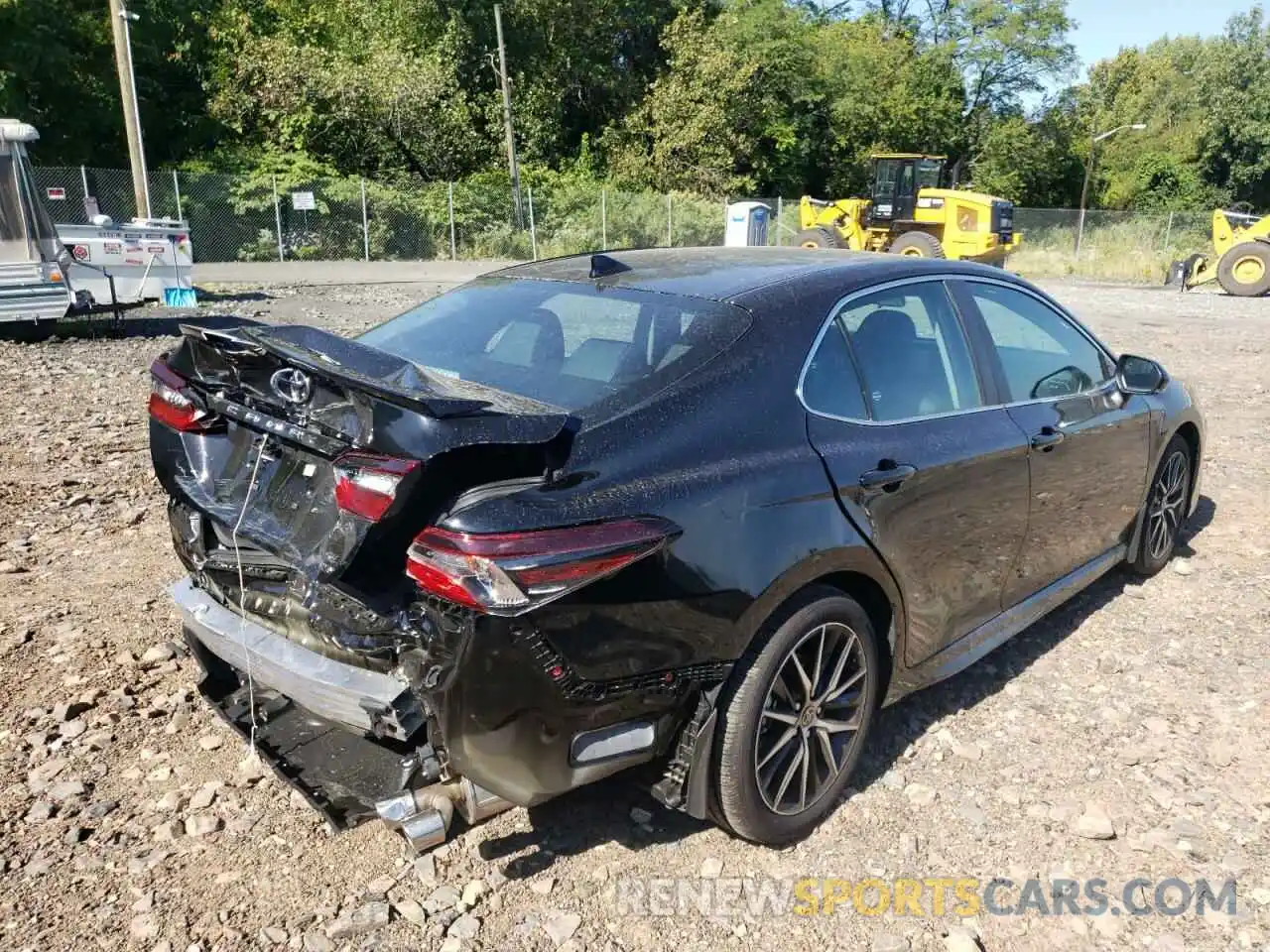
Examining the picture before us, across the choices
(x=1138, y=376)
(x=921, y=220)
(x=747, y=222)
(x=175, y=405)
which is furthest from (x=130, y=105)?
(x=1138, y=376)

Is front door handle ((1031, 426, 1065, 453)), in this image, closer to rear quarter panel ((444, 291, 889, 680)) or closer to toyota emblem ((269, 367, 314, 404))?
rear quarter panel ((444, 291, 889, 680))

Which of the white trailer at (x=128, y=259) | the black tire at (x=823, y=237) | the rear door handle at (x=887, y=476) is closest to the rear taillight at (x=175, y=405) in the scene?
the rear door handle at (x=887, y=476)

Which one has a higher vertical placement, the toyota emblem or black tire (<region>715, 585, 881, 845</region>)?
the toyota emblem

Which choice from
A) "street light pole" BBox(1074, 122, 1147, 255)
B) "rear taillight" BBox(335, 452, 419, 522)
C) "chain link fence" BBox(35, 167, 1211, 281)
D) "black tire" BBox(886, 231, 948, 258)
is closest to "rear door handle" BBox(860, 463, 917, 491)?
"rear taillight" BBox(335, 452, 419, 522)

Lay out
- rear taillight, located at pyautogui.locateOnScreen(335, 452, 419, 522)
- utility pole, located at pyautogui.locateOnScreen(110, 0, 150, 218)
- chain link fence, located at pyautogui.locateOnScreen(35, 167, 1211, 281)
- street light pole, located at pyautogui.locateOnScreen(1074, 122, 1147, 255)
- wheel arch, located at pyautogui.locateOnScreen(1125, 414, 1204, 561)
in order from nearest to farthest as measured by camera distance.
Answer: rear taillight, located at pyautogui.locateOnScreen(335, 452, 419, 522) < wheel arch, located at pyautogui.locateOnScreen(1125, 414, 1204, 561) < utility pole, located at pyautogui.locateOnScreen(110, 0, 150, 218) < chain link fence, located at pyautogui.locateOnScreen(35, 167, 1211, 281) < street light pole, located at pyautogui.locateOnScreen(1074, 122, 1147, 255)

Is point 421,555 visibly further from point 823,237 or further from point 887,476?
point 823,237

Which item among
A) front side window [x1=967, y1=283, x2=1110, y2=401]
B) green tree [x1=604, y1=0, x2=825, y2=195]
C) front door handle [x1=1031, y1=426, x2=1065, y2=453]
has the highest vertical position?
green tree [x1=604, y1=0, x2=825, y2=195]

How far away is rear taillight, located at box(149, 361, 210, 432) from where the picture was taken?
9.70 ft

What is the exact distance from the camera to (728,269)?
336 cm

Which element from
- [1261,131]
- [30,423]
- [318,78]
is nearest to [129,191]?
[318,78]

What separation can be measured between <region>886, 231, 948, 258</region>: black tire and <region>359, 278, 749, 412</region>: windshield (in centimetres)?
2213

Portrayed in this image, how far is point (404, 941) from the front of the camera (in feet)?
8.18

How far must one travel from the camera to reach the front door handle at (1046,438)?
11.9 feet

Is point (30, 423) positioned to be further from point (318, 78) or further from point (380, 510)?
point (318, 78)
